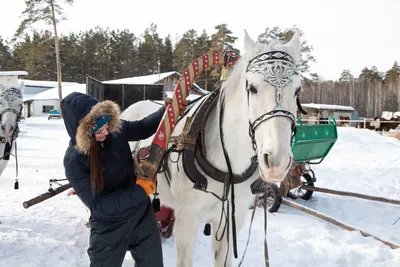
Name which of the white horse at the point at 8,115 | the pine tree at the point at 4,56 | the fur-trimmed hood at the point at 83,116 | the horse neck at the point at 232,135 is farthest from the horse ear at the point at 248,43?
the pine tree at the point at 4,56

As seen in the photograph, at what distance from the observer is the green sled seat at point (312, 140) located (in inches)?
180

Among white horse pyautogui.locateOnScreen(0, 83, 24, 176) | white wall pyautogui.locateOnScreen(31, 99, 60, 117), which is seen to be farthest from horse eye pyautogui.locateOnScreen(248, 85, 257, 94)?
white wall pyautogui.locateOnScreen(31, 99, 60, 117)

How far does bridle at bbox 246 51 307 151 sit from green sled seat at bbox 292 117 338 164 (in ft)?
9.82

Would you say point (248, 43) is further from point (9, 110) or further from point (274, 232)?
point (9, 110)

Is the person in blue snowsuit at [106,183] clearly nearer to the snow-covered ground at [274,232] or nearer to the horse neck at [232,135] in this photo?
the horse neck at [232,135]

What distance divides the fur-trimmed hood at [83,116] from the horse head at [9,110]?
237cm

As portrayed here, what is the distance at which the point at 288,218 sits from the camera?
4762 millimetres

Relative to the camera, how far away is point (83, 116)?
1.90m

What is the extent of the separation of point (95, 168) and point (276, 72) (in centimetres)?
119

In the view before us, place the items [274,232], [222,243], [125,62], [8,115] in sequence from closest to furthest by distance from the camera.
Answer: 1. [222,243]
2. [8,115]
3. [274,232]
4. [125,62]

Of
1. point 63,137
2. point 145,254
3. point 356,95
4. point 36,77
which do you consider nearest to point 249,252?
point 145,254

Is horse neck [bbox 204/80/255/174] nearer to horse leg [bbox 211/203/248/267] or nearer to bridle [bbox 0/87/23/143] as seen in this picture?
horse leg [bbox 211/203/248/267]

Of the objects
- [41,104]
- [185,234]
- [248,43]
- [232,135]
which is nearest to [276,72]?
[248,43]

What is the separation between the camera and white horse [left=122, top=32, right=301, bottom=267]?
144cm
